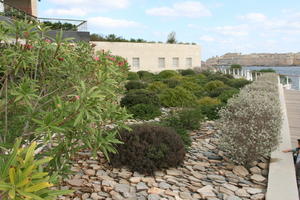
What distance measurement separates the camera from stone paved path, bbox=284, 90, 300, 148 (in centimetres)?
716

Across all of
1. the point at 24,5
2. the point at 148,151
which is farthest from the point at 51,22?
the point at 148,151

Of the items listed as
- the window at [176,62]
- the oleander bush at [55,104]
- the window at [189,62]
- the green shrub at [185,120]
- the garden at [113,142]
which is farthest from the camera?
the window at [189,62]

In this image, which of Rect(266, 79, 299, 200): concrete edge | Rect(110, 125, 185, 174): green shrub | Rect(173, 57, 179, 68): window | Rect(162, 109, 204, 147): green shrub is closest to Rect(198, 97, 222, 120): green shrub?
Rect(162, 109, 204, 147): green shrub

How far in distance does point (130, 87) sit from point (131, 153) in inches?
375

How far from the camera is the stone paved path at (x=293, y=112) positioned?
7.16 m

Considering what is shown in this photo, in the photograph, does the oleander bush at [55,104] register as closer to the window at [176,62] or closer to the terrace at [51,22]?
the terrace at [51,22]

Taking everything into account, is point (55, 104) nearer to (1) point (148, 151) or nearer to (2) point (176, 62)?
(1) point (148, 151)

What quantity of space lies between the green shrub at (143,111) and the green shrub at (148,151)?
10.8 feet

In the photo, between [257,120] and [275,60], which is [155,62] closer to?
[257,120]

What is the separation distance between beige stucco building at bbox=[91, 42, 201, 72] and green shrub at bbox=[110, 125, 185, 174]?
78.1 feet

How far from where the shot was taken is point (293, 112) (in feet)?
32.6

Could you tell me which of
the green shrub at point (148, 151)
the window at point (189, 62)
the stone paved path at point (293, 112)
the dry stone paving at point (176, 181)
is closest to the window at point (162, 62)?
the window at point (189, 62)

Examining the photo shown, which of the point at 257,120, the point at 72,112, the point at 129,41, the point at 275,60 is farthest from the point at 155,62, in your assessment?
the point at 275,60

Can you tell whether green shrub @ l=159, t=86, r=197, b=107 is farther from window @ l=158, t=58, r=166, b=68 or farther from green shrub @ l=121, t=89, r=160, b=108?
window @ l=158, t=58, r=166, b=68
